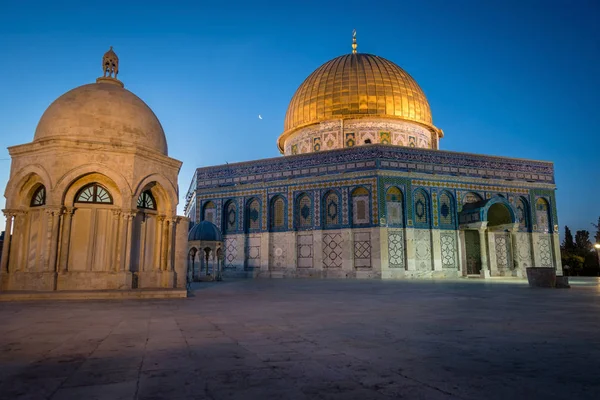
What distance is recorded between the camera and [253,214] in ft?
87.5

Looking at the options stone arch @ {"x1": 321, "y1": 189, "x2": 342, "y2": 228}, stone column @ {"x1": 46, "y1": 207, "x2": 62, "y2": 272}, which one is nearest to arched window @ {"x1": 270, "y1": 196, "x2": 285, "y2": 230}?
stone arch @ {"x1": 321, "y1": 189, "x2": 342, "y2": 228}

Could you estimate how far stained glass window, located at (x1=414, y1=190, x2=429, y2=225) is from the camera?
23.8 metres

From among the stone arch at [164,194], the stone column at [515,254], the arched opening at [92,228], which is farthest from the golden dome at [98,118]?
the stone column at [515,254]

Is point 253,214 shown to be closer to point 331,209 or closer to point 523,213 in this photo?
point 331,209

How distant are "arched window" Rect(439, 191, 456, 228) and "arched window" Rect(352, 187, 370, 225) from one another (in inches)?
177

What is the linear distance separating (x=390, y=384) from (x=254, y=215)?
23951 millimetres

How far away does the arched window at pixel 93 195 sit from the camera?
11320 mm

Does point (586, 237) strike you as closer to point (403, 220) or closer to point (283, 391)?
point (403, 220)

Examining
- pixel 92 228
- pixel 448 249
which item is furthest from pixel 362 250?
pixel 92 228

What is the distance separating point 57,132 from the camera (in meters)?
11.6

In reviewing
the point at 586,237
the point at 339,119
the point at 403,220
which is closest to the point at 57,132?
the point at 403,220

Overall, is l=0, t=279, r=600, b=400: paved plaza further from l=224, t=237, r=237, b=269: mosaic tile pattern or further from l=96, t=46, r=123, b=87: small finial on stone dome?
l=224, t=237, r=237, b=269: mosaic tile pattern

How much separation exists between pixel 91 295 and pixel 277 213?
16.6 meters

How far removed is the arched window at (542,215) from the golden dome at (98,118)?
77.7 feet
